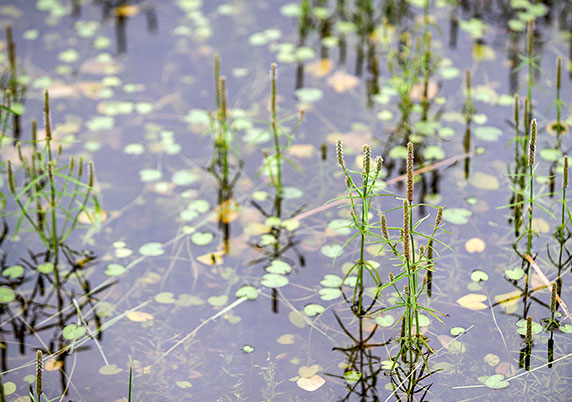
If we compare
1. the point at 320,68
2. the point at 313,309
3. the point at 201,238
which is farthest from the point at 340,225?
the point at 320,68

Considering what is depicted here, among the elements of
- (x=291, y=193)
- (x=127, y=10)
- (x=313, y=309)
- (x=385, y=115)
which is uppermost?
(x=127, y=10)

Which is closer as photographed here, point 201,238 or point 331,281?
point 331,281

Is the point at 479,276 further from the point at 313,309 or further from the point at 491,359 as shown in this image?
the point at 313,309

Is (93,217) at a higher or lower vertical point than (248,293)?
higher

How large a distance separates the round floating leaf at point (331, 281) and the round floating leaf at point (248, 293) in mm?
230

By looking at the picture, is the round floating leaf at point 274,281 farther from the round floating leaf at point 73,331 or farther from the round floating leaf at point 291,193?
the round floating leaf at point 73,331

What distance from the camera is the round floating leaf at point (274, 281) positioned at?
2645 mm

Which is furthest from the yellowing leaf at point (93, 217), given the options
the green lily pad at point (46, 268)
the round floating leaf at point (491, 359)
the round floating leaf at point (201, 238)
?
the round floating leaf at point (491, 359)

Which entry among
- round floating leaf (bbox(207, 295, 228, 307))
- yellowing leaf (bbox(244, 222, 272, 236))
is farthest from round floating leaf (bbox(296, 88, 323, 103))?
round floating leaf (bbox(207, 295, 228, 307))

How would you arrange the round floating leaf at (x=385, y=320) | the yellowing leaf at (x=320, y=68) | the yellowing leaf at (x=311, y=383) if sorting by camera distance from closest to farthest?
the yellowing leaf at (x=311, y=383)
the round floating leaf at (x=385, y=320)
the yellowing leaf at (x=320, y=68)

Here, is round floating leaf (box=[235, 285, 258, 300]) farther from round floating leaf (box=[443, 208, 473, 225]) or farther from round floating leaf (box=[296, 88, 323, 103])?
round floating leaf (box=[296, 88, 323, 103])

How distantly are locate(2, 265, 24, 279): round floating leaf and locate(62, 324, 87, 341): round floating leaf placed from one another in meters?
0.32

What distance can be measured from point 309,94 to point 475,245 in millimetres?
1163

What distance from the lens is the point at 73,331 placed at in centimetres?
251
